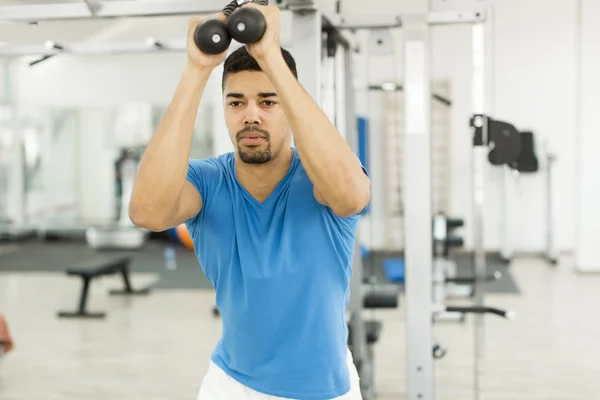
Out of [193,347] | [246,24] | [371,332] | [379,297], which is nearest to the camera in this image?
[246,24]

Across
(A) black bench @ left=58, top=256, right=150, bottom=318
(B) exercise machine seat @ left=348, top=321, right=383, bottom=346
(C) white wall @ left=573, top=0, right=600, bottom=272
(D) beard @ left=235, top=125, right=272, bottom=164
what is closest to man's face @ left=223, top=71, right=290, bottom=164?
(D) beard @ left=235, top=125, right=272, bottom=164

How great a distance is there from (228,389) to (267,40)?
0.73 meters

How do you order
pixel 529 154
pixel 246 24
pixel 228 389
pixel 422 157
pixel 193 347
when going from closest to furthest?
pixel 246 24 < pixel 228 389 < pixel 422 157 < pixel 193 347 < pixel 529 154

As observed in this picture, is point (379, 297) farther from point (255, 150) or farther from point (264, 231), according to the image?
point (255, 150)

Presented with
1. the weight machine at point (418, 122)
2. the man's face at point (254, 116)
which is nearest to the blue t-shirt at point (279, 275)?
the man's face at point (254, 116)

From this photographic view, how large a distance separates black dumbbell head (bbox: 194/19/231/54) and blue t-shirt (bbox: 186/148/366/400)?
32cm

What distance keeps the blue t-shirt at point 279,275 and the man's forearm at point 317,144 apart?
14 cm

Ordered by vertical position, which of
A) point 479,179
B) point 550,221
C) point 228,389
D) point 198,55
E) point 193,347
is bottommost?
point 193,347

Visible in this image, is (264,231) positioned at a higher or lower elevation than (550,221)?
higher

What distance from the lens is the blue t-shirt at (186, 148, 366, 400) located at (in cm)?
128

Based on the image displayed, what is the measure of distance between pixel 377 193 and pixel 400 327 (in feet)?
10.4

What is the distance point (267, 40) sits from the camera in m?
1.06

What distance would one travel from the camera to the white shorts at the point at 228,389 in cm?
137

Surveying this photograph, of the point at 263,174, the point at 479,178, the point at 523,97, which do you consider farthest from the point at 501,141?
the point at 523,97
